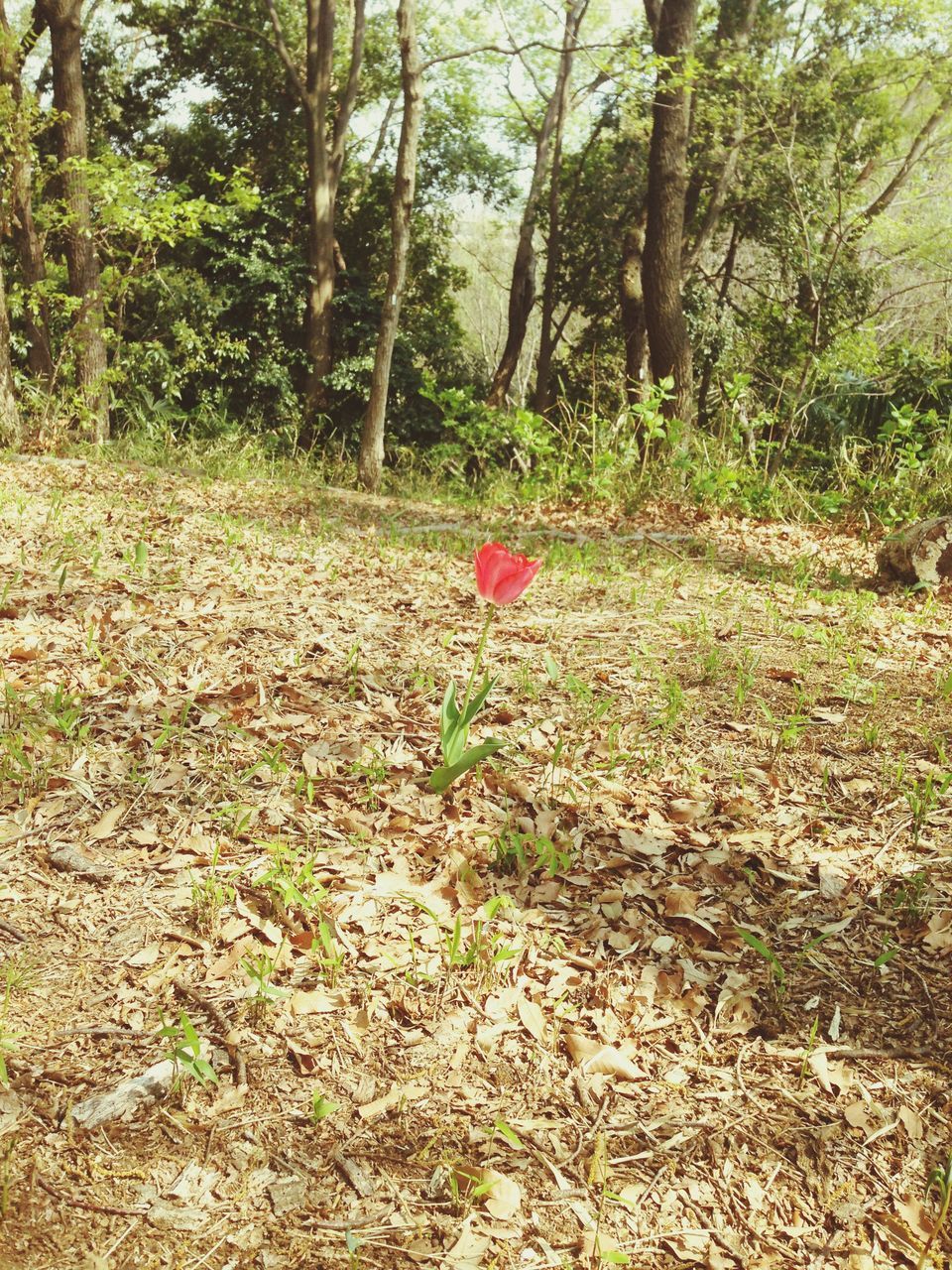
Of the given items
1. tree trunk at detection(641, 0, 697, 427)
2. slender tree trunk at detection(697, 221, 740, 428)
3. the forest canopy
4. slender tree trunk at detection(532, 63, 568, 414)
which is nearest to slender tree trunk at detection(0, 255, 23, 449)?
the forest canopy

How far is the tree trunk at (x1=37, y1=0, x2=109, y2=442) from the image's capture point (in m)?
8.61

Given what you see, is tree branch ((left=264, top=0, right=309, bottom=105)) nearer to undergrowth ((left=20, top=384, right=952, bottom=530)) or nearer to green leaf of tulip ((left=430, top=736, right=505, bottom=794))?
undergrowth ((left=20, top=384, right=952, bottom=530))

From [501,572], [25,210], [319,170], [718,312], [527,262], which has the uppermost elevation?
[319,170]

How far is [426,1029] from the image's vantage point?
2146 mm

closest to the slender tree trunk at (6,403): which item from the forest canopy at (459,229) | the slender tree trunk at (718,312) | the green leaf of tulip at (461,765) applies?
the forest canopy at (459,229)

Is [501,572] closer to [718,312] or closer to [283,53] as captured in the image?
[283,53]

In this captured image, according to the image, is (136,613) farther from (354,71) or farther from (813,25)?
(813,25)

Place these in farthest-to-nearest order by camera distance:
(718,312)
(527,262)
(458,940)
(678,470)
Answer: (527,262)
(718,312)
(678,470)
(458,940)

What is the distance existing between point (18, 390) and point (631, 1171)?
9.93 meters

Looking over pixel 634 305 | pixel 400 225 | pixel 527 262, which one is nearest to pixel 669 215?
pixel 400 225

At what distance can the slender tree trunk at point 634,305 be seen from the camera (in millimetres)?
12633

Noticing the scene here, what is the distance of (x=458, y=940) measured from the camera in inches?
91.2

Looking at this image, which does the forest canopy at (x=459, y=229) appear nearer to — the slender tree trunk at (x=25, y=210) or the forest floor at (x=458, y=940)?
the slender tree trunk at (x=25, y=210)

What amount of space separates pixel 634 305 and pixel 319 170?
4565mm
